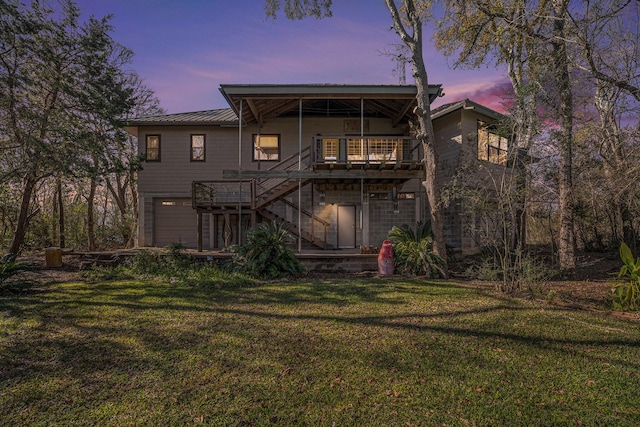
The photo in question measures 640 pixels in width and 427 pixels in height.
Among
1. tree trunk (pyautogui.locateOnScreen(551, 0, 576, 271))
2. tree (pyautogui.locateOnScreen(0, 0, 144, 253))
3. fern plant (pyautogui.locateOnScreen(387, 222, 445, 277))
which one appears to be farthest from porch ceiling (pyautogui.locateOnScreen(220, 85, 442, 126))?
fern plant (pyautogui.locateOnScreen(387, 222, 445, 277))

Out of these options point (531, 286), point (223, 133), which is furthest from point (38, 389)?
point (223, 133)

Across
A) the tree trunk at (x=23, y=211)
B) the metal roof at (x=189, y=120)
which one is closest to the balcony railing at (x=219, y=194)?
the metal roof at (x=189, y=120)

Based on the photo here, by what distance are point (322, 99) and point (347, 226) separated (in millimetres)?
5531

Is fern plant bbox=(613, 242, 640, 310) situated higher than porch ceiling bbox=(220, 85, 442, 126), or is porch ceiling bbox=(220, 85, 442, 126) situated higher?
porch ceiling bbox=(220, 85, 442, 126)

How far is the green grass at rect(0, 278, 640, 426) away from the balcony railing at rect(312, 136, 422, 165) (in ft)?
22.8

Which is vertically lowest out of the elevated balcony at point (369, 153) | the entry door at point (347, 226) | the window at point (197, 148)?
the entry door at point (347, 226)

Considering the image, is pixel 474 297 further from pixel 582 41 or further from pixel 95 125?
pixel 95 125

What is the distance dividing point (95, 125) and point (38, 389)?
11701mm

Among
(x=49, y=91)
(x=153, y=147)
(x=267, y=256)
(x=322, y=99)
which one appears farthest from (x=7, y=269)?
(x=322, y=99)

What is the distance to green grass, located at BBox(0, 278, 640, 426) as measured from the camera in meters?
2.83

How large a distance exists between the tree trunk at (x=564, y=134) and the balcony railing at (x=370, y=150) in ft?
14.3

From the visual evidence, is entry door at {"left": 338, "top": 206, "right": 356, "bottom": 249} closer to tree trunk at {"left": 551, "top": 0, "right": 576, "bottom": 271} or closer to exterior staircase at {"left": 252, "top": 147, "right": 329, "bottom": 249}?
exterior staircase at {"left": 252, "top": 147, "right": 329, "bottom": 249}

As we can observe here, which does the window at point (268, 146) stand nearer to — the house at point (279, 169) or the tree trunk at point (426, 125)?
the house at point (279, 169)

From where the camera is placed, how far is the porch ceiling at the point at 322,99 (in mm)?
11375
